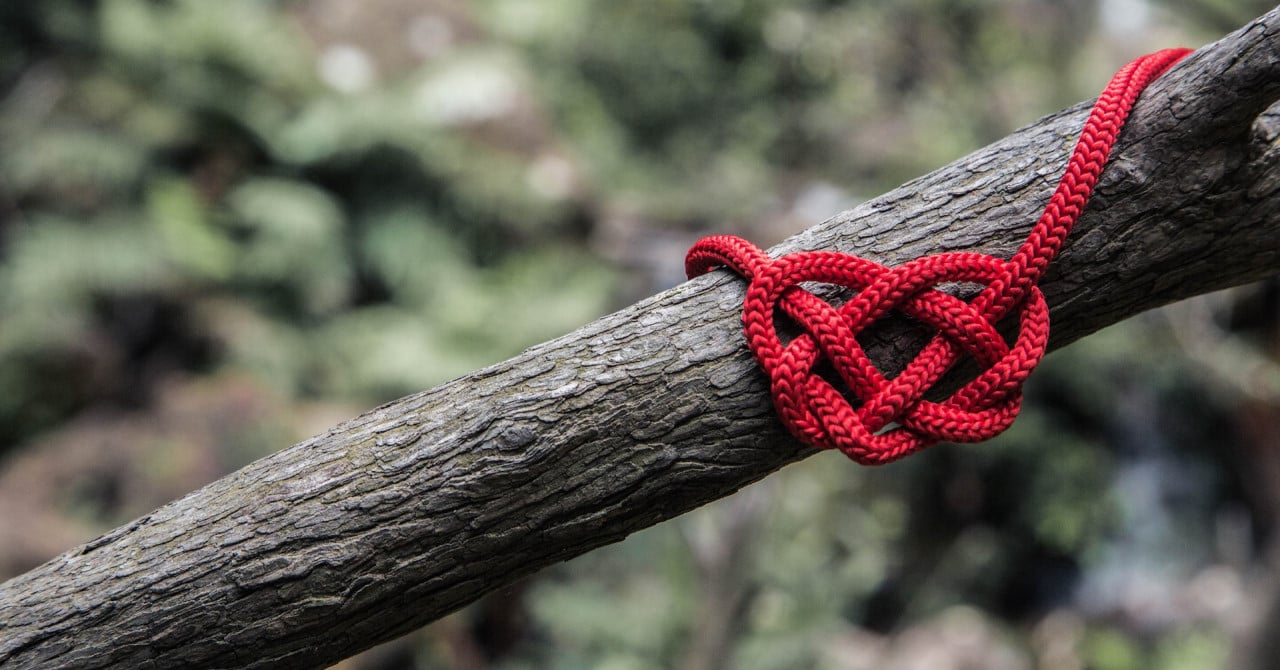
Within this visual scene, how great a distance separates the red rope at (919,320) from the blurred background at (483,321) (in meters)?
1.95

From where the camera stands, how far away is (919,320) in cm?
90

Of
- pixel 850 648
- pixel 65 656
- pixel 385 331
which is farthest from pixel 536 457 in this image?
pixel 385 331

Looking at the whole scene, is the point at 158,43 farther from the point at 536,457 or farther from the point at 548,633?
the point at 536,457

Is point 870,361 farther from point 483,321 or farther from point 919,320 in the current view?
point 483,321

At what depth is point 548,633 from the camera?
12.8 ft

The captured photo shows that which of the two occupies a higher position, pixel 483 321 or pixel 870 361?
pixel 483 321

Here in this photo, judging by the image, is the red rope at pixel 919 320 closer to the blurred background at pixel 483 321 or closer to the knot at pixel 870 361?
the knot at pixel 870 361

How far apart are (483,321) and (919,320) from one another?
4.40m

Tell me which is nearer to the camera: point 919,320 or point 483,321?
point 919,320

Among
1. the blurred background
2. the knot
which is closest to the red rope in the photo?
the knot

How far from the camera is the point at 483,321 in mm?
5105

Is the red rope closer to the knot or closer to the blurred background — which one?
the knot

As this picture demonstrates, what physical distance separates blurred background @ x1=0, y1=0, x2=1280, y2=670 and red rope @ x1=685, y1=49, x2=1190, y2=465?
1947mm

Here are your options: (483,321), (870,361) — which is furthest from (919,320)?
(483,321)
